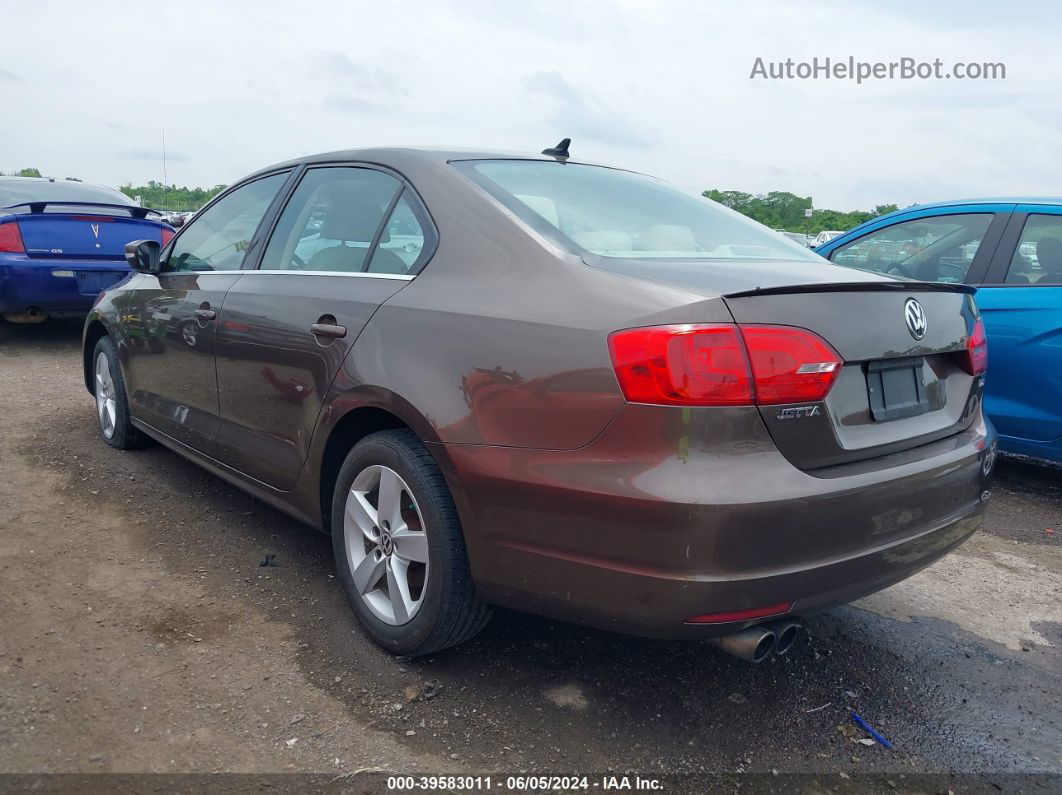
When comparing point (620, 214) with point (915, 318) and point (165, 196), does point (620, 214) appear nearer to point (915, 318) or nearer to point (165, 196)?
point (915, 318)

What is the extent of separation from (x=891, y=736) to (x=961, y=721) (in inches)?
10.5

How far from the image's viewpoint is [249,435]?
3.31 metres

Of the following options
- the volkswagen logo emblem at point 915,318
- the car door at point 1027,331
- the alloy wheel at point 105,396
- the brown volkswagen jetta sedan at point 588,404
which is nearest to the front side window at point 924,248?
the car door at point 1027,331

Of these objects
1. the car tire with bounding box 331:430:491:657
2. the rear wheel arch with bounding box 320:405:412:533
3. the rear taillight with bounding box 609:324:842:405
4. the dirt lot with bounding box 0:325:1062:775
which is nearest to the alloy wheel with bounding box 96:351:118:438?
the dirt lot with bounding box 0:325:1062:775

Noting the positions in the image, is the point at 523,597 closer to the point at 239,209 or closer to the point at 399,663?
the point at 399,663

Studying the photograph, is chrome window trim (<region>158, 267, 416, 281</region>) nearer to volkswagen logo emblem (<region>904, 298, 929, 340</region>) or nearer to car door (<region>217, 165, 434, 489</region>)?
car door (<region>217, 165, 434, 489</region>)

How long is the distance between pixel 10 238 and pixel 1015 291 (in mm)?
7224

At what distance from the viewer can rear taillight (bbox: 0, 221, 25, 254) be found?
702 cm

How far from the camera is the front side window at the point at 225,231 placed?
11.9 feet

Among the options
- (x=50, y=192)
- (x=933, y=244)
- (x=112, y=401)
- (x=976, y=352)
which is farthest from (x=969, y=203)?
(x=50, y=192)

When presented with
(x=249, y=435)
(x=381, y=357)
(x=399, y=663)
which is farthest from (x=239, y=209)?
(x=399, y=663)

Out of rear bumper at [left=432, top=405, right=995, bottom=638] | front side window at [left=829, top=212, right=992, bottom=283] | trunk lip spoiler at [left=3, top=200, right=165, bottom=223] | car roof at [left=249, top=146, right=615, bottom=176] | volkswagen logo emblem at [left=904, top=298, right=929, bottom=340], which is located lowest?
rear bumper at [left=432, top=405, right=995, bottom=638]

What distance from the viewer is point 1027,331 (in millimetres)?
4387

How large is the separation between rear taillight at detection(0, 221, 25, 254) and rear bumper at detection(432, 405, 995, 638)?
626cm
